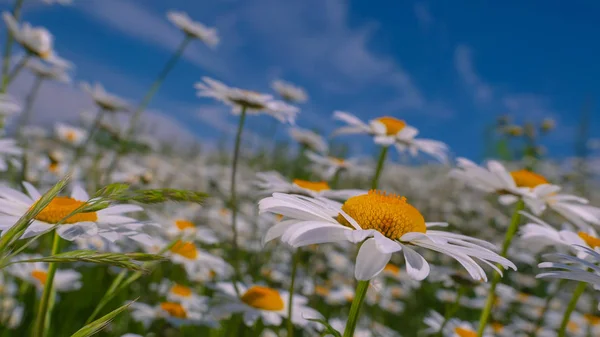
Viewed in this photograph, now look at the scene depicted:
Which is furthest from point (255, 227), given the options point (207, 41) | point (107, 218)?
point (107, 218)

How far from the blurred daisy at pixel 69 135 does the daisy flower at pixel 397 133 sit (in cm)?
393

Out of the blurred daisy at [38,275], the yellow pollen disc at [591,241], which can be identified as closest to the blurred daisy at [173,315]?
the blurred daisy at [38,275]

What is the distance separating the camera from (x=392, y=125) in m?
2.76

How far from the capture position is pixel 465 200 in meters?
9.40

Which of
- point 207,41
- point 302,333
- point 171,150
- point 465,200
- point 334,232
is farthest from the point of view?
point 171,150

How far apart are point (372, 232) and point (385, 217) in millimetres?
163

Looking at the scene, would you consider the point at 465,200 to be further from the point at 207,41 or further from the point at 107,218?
the point at 107,218

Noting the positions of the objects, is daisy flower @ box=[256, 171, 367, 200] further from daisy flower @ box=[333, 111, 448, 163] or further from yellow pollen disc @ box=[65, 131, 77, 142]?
yellow pollen disc @ box=[65, 131, 77, 142]

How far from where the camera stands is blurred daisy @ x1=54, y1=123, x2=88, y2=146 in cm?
564

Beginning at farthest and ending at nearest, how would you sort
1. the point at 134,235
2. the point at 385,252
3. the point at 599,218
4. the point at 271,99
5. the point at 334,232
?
the point at 271,99 → the point at 599,218 → the point at 134,235 → the point at 334,232 → the point at 385,252

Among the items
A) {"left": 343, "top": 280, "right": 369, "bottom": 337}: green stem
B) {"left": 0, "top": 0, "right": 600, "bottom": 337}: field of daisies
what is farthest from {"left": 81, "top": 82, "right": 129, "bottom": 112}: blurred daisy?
{"left": 343, "top": 280, "right": 369, "bottom": 337}: green stem

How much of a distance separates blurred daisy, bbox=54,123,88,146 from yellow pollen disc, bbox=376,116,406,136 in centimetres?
405

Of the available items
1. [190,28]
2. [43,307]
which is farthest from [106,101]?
[43,307]

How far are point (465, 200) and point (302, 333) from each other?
675cm
